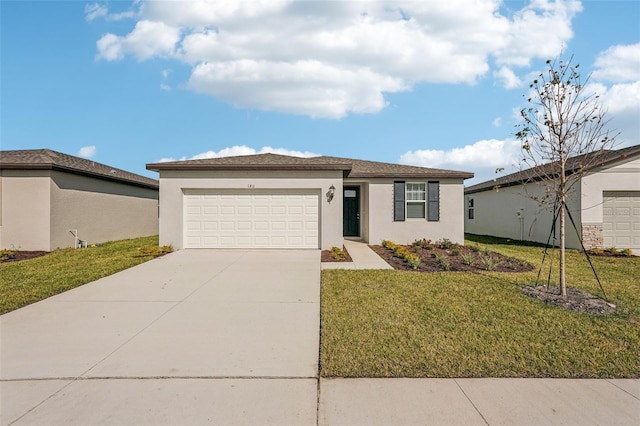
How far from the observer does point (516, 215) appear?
56.0ft

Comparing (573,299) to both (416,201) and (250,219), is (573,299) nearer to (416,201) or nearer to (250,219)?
(416,201)

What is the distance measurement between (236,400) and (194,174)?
10.5m

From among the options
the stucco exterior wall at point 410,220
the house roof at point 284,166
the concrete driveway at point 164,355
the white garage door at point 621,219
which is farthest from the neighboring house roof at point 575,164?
the concrete driveway at point 164,355

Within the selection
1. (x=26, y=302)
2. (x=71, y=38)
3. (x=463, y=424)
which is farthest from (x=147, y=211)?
(x=463, y=424)

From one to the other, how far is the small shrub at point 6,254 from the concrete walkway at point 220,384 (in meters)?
7.46

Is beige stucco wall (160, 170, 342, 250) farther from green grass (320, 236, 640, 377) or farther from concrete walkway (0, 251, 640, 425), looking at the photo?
concrete walkway (0, 251, 640, 425)

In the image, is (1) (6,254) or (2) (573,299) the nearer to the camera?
(2) (573,299)

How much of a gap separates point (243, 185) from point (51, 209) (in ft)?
23.2

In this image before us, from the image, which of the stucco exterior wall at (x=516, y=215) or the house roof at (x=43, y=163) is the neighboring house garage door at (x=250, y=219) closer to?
the house roof at (x=43, y=163)

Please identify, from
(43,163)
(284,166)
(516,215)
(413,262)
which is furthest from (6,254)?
(516,215)

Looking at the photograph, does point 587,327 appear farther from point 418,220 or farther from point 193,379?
point 418,220

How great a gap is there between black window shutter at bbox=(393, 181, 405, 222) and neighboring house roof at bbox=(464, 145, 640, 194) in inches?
173

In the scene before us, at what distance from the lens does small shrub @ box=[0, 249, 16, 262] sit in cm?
1076

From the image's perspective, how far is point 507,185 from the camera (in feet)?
56.3
